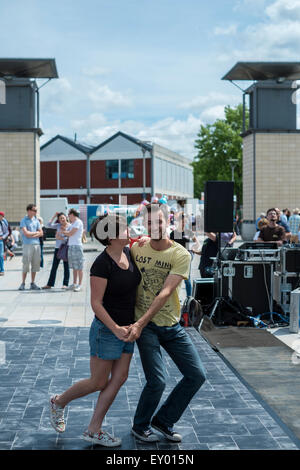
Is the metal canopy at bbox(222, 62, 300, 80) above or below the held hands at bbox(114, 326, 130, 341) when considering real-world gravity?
above

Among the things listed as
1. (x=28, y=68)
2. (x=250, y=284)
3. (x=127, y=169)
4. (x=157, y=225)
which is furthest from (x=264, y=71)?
(x=127, y=169)

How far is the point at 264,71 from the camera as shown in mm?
33031

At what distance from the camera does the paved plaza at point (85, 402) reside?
478 cm

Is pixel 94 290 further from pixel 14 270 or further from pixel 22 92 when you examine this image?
pixel 22 92

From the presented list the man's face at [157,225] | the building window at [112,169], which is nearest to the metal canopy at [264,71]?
the man's face at [157,225]

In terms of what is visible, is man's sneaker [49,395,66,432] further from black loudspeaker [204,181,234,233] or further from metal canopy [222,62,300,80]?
metal canopy [222,62,300,80]

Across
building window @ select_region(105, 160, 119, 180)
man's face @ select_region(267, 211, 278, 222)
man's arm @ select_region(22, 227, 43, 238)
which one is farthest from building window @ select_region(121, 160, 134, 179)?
man's face @ select_region(267, 211, 278, 222)

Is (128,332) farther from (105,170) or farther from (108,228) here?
(105,170)

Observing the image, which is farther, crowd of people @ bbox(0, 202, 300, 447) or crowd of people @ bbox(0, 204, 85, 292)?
crowd of people @ bbox(0, 204, 85, 292)

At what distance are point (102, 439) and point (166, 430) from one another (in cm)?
50

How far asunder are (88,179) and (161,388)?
6605 cm

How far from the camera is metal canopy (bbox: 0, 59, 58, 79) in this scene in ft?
97.3

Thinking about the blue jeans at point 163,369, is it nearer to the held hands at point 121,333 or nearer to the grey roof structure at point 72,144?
the held hands at point 121,333

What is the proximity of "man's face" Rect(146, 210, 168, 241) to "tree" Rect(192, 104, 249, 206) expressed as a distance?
2282 inches
